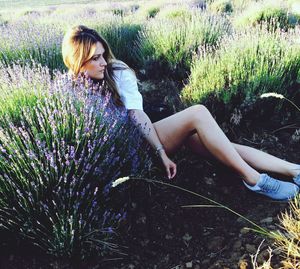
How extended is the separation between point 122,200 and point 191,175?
0.75 m

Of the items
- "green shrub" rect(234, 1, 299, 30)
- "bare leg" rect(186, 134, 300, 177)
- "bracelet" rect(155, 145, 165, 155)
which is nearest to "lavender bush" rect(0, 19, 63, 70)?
"bracelet" rect(155, 145, 165, 155)

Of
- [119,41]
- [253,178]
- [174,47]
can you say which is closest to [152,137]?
[253,178]

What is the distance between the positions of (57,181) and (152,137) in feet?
2.90

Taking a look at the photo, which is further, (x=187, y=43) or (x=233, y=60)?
(x=187, y=43)

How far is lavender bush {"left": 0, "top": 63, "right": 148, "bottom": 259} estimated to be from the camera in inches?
83.4

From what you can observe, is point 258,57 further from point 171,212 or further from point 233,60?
point 171,212

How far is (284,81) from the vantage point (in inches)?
157

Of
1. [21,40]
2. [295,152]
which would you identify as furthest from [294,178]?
[21,40]

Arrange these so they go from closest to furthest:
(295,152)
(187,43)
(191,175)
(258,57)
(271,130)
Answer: (191,175) < (295,152) < (271,130) < (258,57) < (187,43)

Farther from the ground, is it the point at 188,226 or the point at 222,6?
the point at 188,226

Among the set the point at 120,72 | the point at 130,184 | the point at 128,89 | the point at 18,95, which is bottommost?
the point at 130,184

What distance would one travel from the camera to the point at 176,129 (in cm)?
303

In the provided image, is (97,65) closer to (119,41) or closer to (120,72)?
(120,72)

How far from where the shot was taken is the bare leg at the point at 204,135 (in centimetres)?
282
